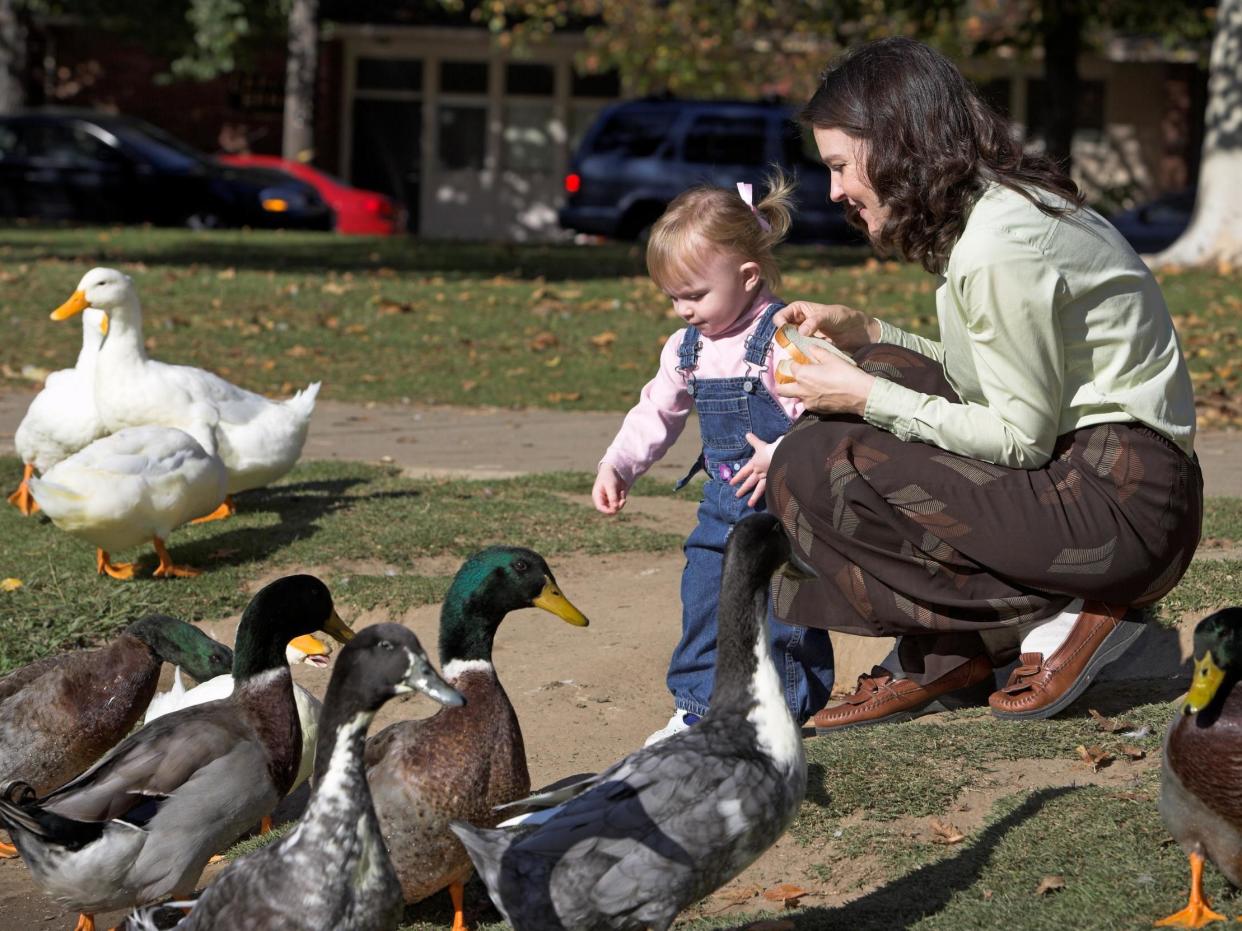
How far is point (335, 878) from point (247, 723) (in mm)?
1218

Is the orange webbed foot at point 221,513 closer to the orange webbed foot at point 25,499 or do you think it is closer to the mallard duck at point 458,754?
the orange webbed foot at point 25,499

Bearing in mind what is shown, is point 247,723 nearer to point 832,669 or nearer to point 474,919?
point 474,919

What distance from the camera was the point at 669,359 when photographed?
532 cm

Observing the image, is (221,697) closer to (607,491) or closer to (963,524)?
(607,491)

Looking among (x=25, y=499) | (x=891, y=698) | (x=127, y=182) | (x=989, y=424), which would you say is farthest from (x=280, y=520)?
(x=127, y=182)

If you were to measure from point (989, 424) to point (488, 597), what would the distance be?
138 cm

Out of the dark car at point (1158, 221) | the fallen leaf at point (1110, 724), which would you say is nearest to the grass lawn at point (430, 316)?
the fallen leaf at point (1110, 724)

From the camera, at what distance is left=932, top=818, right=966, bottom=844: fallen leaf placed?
164 inches

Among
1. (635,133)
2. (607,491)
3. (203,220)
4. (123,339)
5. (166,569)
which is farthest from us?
(203,220)

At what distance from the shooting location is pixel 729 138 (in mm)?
25078

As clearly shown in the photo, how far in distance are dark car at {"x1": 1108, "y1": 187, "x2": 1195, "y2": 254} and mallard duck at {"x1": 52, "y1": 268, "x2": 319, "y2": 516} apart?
2017cm

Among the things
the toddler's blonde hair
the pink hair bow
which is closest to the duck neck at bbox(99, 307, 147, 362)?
the toddler's blonde hair

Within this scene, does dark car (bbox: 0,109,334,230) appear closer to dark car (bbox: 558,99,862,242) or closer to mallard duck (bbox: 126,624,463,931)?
dark car (bbox: 558,99,862,242)

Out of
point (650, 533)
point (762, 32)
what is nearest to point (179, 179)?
point (762, 32)
